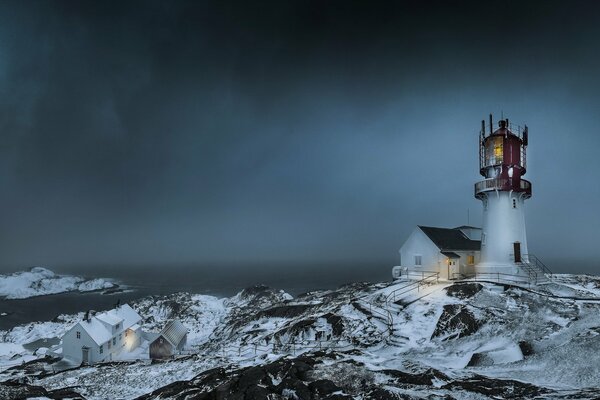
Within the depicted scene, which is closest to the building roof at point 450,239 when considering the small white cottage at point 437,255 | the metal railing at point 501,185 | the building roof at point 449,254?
the small white cottage at point 437,255

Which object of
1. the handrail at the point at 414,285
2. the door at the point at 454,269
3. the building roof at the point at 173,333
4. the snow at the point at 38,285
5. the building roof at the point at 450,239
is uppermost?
the building roof at the point at 450,239

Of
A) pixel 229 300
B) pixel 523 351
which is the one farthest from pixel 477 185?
pixel 229 300

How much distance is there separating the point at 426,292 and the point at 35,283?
5740 inches

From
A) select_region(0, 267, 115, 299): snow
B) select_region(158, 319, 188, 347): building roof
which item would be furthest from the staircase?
select_region(0, 267, 115, 299): snow

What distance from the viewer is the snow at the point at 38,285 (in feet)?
392

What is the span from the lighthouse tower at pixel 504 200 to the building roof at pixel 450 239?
3387 millimetres

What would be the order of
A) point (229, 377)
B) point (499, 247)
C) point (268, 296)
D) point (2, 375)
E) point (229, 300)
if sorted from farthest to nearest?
point (229, 300) < point (268, 296) < point (499, 247) < point (2, 375) < point (229, 377)

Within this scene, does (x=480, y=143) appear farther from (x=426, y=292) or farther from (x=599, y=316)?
(x=599, y=316)

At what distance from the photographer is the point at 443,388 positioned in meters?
16.2

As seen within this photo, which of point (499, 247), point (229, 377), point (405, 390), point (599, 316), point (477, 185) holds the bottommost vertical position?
point (229, 377)

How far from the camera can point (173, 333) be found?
4475 cm

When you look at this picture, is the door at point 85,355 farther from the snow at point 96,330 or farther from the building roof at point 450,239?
the building roof at point 450,239

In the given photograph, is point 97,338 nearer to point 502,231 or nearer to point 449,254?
point 449,254

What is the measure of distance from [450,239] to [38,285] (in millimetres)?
144895
